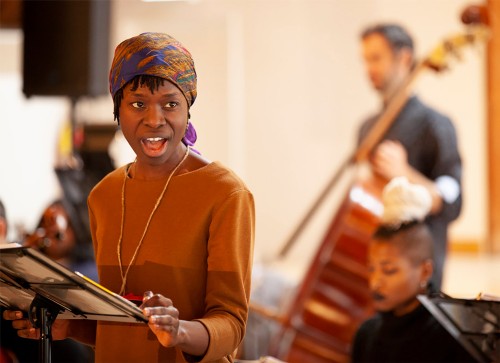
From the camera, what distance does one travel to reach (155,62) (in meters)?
1.75

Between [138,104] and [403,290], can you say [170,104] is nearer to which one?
[138,104]

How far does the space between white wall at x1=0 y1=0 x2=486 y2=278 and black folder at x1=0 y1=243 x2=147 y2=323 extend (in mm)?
7488

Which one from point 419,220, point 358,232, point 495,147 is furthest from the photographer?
point 495,147

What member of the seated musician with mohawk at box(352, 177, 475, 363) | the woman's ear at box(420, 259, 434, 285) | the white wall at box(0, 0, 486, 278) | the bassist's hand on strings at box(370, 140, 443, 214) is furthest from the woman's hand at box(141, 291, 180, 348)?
the white wall at box(0, 0, 486, 278)

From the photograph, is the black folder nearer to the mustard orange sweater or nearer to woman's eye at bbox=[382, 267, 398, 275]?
the mustard orange sweater

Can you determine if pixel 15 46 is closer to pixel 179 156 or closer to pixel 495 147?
pixel 495 147

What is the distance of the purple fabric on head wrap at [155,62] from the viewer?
175 cm

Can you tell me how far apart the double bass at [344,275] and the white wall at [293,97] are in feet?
15.7

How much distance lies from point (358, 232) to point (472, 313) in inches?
90.7

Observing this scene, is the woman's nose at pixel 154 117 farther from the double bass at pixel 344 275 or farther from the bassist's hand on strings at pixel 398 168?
the double bass at pixel 344 275

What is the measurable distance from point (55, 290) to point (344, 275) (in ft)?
9.84

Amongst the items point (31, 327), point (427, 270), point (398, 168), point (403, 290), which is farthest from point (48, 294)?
point (398, 168)

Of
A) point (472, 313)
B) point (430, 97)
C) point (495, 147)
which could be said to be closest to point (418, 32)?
point (430, 97)

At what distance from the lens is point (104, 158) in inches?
185
